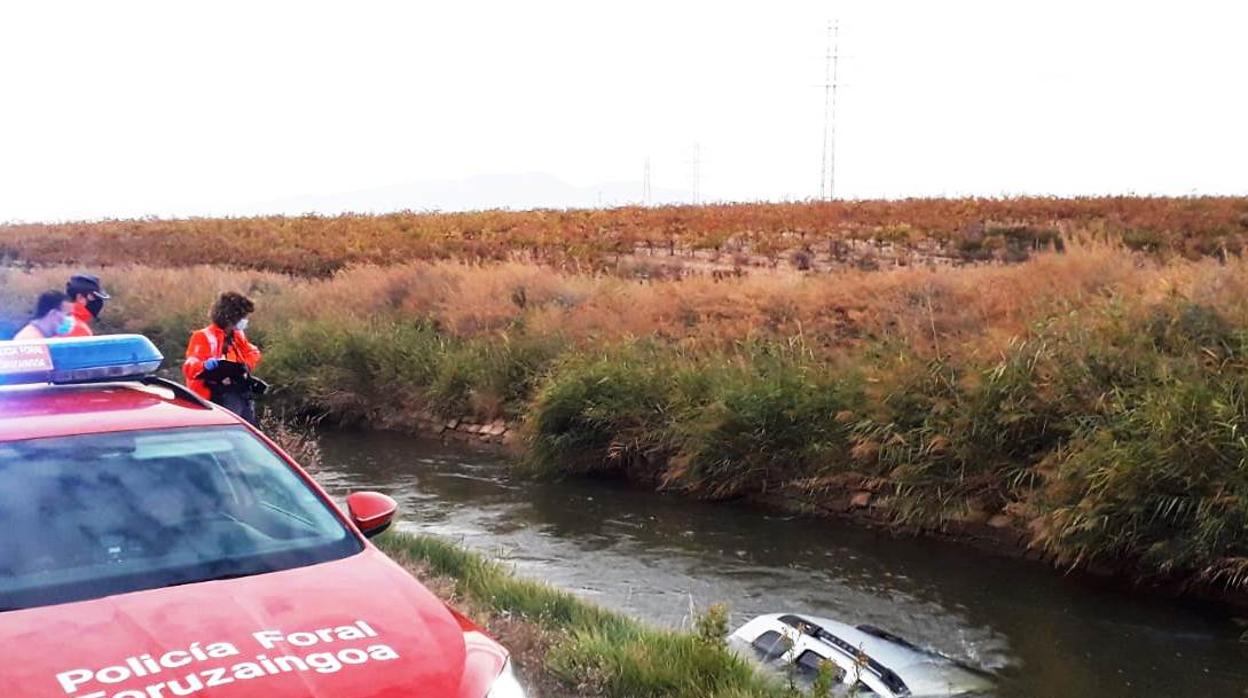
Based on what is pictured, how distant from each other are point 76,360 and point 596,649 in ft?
8.59

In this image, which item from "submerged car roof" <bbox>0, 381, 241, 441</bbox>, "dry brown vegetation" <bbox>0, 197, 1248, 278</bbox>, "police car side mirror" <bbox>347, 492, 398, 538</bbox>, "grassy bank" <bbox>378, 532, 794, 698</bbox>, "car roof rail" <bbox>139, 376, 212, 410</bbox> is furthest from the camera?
"dry brown vegetation" <bbox>0, 197, 1248, 278</bbox>

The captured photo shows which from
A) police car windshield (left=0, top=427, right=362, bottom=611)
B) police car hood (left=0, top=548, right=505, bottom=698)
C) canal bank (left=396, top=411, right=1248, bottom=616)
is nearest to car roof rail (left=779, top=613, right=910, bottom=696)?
police car windshield (left=0, top=427, right=362, bottom=611)

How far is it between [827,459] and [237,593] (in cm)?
959

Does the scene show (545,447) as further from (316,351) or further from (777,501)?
(316,351)

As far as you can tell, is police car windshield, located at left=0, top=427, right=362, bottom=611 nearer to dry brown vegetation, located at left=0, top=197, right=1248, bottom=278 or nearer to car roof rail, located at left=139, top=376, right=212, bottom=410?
car roof rail, located at left=139, top=376, right=212, bottom=410

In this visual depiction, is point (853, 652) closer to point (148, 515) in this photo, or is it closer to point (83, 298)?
point (148, 515)

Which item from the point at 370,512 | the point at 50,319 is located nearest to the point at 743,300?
the point at 50,319

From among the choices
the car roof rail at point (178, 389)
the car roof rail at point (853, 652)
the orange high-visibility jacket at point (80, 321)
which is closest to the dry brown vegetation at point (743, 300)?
the car roof rail at point (853, 652)

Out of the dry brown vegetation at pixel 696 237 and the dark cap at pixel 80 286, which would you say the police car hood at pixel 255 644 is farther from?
the dry brown vegetation at pixel 696 237

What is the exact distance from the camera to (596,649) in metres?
5.62

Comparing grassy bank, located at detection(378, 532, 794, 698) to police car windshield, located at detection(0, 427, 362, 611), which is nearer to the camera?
police car windshield, located at detection(0, 427, 362, 611)

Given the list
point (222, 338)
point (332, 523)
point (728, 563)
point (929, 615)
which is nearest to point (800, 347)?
point (728, 563)

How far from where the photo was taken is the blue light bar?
4.44 metres

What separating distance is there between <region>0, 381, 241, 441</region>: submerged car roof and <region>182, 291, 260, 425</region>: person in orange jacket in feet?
12.6
